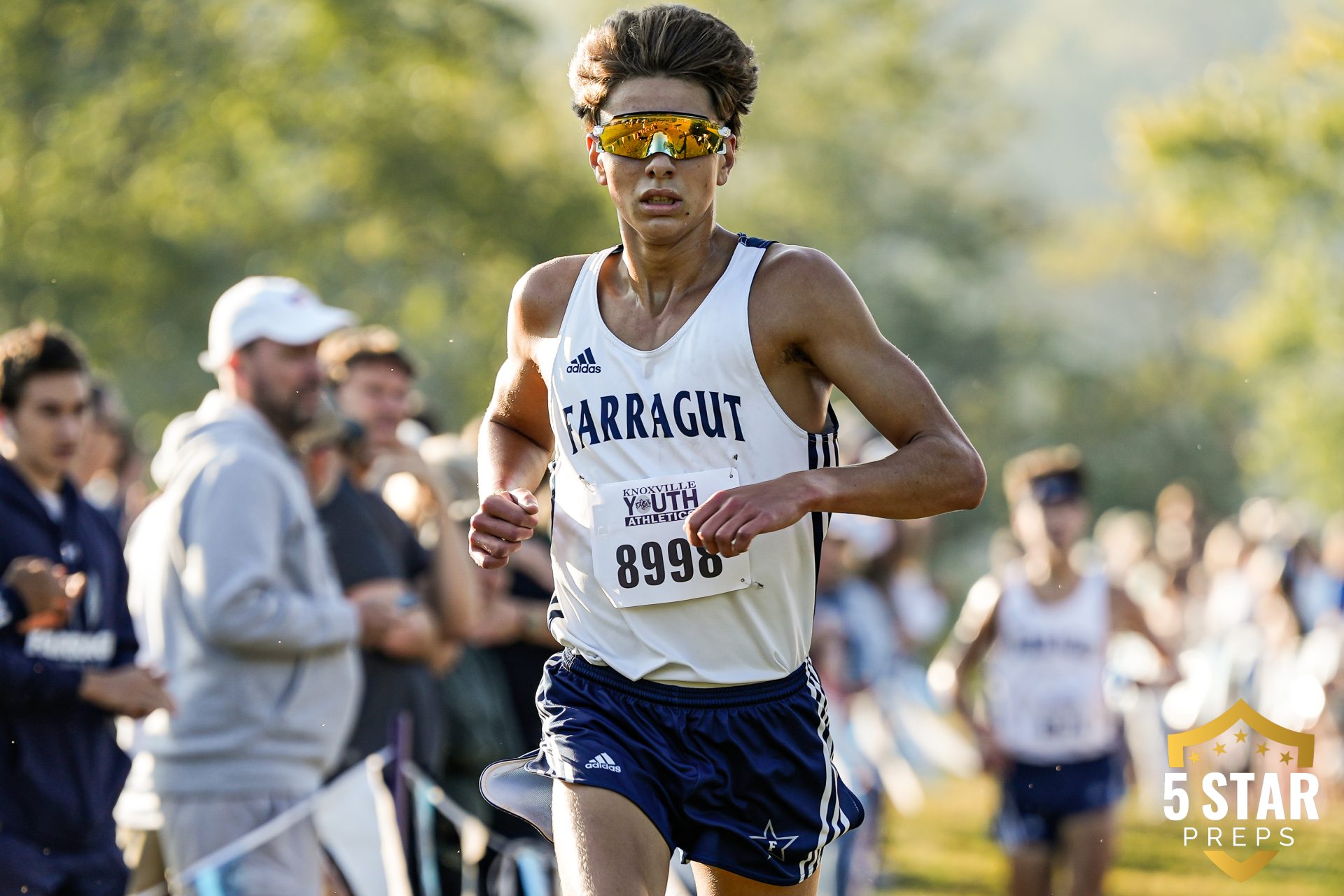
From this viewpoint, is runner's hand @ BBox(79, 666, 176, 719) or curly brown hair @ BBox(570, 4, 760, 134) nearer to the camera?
curly brown hair @ BBox(570, 4, 760, 134)

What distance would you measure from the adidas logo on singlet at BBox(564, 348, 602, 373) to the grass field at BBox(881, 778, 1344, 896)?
6.37m

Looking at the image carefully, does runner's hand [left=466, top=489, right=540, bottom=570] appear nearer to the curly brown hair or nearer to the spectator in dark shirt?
the curly brown hair

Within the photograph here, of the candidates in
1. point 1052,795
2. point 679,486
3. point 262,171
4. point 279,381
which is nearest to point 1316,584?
point 1052,795

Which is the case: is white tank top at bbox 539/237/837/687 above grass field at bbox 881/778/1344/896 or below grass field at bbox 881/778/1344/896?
above

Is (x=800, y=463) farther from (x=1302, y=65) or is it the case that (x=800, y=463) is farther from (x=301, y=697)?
(x=1302, y=65)

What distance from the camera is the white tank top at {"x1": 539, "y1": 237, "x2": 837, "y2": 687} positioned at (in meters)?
3.96

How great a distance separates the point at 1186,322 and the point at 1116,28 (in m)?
93.5

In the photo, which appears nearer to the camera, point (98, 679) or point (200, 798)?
point (98, 679)

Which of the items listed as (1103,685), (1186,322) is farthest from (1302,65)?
(1186,322)

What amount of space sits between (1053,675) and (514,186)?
18.7m

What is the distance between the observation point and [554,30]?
108 ft

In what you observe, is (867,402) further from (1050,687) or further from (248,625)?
(1050,687)

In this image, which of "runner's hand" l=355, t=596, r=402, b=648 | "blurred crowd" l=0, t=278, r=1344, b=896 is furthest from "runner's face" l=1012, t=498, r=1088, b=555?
"runner's hand" l=355, t=596, r=402, b=648

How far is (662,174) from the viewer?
13.1 ft
